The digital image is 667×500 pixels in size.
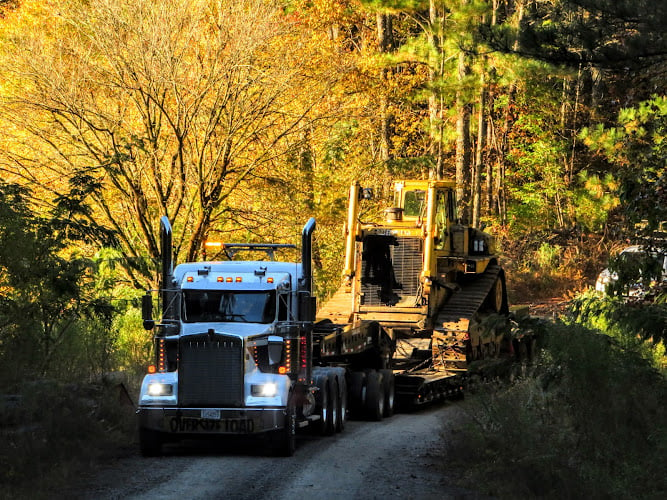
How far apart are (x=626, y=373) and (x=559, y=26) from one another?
482 centimetres

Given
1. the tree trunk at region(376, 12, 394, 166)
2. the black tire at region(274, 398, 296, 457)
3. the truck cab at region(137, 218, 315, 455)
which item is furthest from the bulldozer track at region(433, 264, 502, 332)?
the black tire at region(274, 398, 296, 457)

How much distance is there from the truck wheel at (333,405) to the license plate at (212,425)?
324 centimetres

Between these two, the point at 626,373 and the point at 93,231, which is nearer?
the point at 626,373

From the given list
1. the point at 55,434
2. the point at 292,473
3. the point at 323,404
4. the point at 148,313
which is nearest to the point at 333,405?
the point at 323,404

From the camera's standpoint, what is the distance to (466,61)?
41.1m

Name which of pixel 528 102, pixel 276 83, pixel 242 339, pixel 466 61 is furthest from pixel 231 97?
pixel 528 102

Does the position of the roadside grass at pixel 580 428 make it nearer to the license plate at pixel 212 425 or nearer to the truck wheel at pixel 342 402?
the license plate at pixel 212 425

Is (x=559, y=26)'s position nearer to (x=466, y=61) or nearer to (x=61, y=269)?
(x=61, y=269)

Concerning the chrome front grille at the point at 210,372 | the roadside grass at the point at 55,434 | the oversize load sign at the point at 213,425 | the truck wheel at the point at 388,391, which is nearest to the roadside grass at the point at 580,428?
the oversize load sign at the point at 213,425

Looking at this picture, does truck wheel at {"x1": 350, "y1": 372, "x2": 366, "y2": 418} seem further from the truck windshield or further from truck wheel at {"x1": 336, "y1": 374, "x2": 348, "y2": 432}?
the truck windshield

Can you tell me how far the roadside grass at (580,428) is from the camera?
39.2 feet

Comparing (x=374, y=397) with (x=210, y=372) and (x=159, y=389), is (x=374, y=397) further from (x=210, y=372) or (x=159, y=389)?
(x=159, y=389)

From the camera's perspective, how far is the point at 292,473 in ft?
47.1

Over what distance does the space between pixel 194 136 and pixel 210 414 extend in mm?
13039
